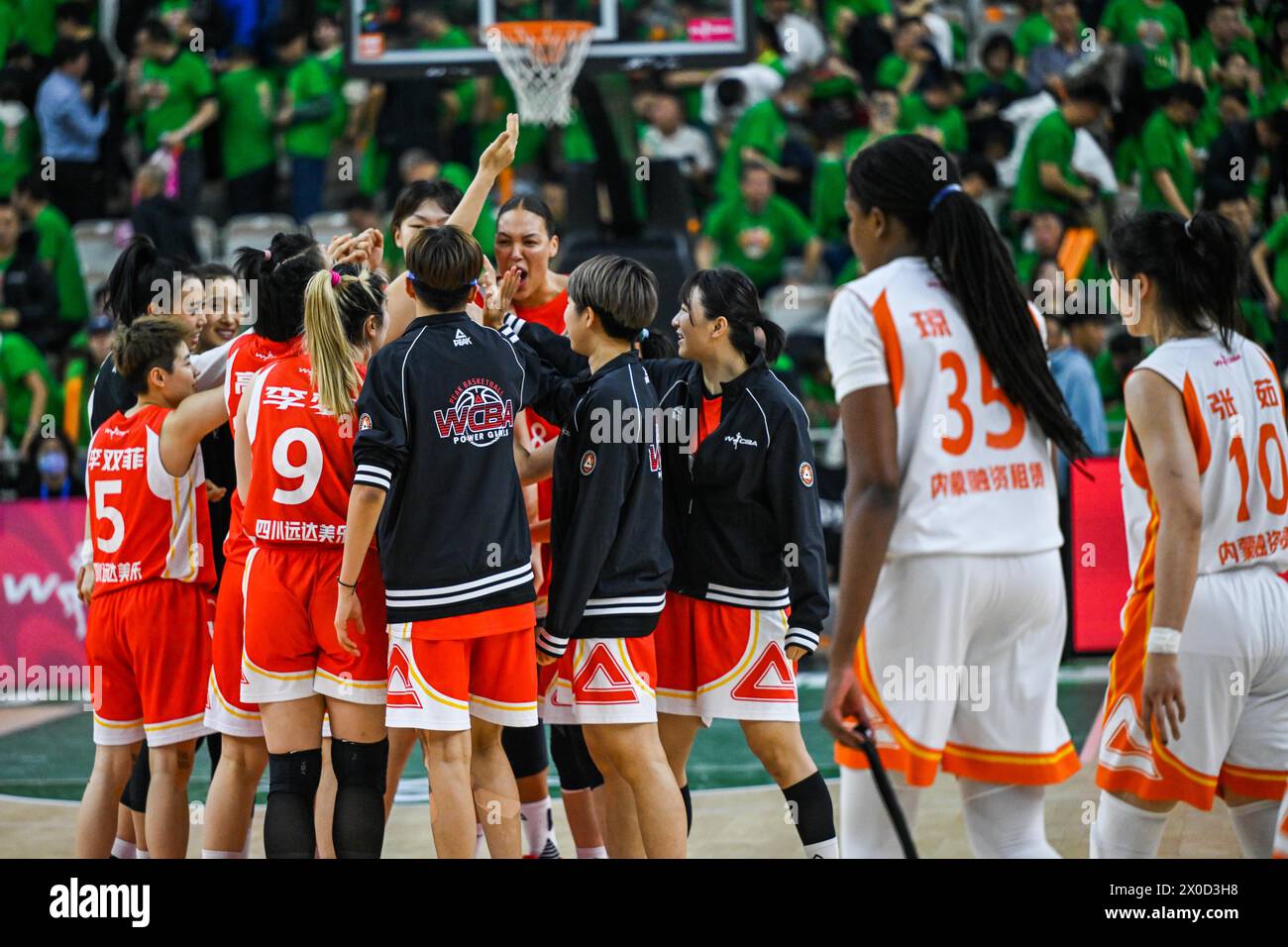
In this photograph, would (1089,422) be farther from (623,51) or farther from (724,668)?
(724,668)

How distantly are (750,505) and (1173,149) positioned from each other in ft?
25.5

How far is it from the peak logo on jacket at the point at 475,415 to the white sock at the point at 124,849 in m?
2.12

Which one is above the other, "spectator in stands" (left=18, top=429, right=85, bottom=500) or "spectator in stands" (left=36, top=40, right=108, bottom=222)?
"spectator in stands" (left=36, top=40, right=108, bottom=222)

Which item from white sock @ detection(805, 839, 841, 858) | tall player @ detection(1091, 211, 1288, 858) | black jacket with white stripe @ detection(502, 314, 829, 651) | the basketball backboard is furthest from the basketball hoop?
tall player @ detection(1091, 211, 1288, 858)

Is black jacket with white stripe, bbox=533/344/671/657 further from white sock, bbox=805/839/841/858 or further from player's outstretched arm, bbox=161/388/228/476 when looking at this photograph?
player's outstretched arm, bbox=161/388/228/476

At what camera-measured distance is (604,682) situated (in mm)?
4406

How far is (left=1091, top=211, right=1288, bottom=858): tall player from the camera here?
3.66m

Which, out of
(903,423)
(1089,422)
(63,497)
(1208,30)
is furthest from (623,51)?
(903,423)

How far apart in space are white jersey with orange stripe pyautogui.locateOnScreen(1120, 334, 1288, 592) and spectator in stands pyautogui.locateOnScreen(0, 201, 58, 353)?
9313 millimetres

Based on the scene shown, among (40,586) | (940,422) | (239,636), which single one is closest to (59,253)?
(40,586)

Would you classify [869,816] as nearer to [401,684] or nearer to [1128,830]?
[1128,830]

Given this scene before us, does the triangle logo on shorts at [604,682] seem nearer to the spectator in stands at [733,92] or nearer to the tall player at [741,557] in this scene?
the tall player at [741,557]

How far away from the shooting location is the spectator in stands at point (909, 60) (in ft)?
40.2

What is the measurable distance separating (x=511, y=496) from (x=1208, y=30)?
369 inches
